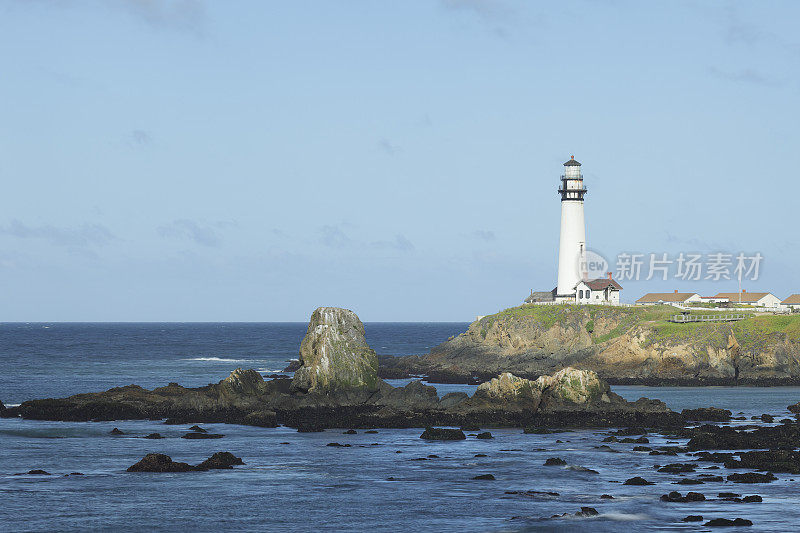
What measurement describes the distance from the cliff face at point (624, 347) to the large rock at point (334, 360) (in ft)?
107

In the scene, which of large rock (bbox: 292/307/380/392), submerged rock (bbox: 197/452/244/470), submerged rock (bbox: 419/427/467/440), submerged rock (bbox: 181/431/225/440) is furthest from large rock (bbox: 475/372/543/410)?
submerged rock (bbox: 197/452/244/470)

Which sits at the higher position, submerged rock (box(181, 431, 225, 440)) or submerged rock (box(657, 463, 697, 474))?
submerged rock (box(657, 463, 697, 474))

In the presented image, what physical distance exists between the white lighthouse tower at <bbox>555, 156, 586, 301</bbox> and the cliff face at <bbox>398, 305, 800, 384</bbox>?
9139 mm

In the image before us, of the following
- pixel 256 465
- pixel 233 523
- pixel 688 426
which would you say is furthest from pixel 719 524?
pixel 688 426

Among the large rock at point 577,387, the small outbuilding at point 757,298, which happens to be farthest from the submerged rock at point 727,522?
the small outbuilding at point 757,298

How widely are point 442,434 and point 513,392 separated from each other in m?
11.5

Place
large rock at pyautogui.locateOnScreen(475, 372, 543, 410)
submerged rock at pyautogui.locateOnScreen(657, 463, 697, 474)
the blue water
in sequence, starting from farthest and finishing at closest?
large rock at pyautogui.locateOnScreen(475, 372, 543, 410) → submerged rock at pyautogui.locateOnScreen(657, 463, 697, 474) → the blue water

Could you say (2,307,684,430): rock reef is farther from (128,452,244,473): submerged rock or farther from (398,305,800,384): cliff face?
(398,305,800,384): cliff face

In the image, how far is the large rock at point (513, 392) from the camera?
67188 mm

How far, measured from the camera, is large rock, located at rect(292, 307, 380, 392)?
7025 cm

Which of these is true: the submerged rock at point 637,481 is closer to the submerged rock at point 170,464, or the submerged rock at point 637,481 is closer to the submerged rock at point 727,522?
the submerged rock at point 727,522

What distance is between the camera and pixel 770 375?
94000mm

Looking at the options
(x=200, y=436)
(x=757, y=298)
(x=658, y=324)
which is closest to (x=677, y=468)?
(x=200, y=436)

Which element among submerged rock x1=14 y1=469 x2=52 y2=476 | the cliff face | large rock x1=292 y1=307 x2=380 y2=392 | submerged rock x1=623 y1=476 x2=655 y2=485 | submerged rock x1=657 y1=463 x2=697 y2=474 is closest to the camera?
submerged rock x1=623 y1=476 x2=655 y2=485
